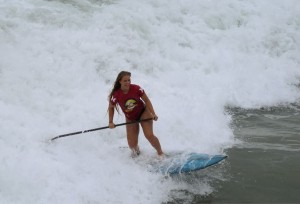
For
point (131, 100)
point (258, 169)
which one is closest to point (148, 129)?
point (131, 100)

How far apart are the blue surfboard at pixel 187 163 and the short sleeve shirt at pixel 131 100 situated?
78cm

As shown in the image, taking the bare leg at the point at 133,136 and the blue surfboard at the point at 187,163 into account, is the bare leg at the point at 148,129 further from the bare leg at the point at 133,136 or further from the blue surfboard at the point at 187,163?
the blue surfboard at the point at 187,163

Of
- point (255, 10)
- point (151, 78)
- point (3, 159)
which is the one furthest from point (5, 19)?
point (255, 10)

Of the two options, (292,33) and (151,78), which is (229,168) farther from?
(292,33)

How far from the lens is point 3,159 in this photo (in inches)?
196

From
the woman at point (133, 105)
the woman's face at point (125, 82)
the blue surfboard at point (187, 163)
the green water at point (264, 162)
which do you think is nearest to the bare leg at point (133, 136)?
the woman at point (133, 105)

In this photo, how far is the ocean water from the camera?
194 inches

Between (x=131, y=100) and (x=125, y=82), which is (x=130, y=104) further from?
(x=125, y=82)

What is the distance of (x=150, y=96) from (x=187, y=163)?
3.02 metres

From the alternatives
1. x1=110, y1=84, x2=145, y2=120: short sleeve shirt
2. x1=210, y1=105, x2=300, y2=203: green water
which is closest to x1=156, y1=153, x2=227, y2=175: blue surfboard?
x1=210, y1=105, x2=300, y2=203: green water

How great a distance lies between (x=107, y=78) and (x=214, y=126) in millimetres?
2417

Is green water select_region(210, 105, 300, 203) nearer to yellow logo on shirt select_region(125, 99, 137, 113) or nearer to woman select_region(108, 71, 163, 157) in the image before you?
woman select_region(108, 71, 163, 157)

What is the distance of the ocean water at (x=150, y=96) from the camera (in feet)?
16.2

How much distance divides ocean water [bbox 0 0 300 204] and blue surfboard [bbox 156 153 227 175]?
0.12 meters
